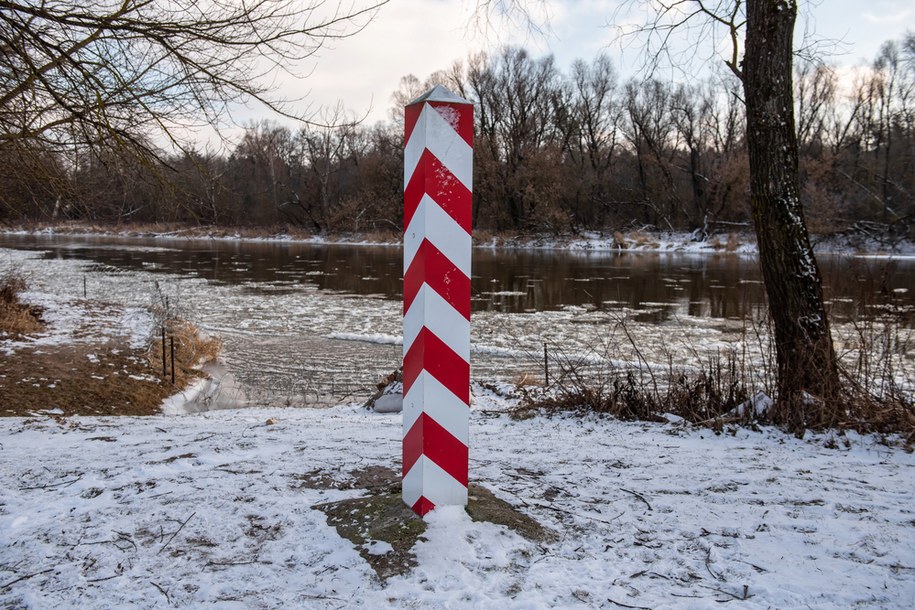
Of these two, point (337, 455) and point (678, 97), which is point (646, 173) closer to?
point (678, 97)

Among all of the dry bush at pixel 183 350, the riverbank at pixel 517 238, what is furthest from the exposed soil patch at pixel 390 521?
the riverbank at pixel 517 238

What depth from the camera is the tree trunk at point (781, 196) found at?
512 centimetres

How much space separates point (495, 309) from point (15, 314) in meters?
10.4

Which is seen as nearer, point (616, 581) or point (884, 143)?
point (616, 581)

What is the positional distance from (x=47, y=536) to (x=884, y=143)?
55722mm

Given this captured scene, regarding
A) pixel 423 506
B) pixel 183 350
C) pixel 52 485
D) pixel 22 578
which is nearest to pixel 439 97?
pixel 423 506

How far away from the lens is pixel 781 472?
3.55 m

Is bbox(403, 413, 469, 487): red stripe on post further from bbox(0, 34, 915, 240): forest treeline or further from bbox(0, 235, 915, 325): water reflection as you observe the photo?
bbox(0, 34, 915, 240): forest treeline

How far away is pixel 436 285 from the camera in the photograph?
8.46 feet

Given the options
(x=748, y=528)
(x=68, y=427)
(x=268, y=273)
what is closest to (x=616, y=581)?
(x=748, y=528)

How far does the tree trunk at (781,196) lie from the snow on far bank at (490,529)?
114 centimetres

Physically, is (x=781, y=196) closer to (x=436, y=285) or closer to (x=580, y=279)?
(x=436, y=285)

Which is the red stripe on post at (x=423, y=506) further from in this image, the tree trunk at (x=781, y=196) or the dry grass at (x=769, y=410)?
the tree trunk at (x=781, y=196)

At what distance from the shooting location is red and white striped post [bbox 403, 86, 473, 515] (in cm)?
257
